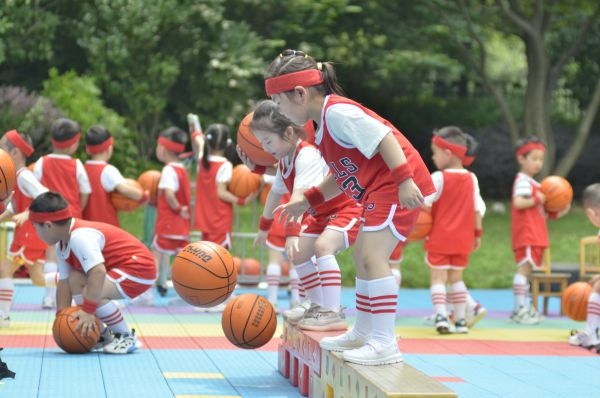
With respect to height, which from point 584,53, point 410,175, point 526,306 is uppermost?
point 584,53

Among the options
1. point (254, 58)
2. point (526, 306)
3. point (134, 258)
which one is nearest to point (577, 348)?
point (526, 306)

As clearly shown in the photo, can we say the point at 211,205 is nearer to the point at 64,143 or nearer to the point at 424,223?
the point at 64,143

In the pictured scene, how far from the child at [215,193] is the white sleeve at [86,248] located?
13.5 feet

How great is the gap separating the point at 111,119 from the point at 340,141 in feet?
47.3

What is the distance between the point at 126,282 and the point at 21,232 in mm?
2785

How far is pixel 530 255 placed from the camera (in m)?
12.1

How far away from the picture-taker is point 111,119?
20375 mm

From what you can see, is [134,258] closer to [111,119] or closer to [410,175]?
[410,175]

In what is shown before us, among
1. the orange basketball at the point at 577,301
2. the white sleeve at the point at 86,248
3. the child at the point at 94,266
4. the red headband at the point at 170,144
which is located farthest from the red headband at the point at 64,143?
the orange basketball at the point at 577,301

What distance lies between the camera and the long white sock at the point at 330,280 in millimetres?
7637

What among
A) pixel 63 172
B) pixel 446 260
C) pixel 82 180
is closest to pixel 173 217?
pixel 82 180

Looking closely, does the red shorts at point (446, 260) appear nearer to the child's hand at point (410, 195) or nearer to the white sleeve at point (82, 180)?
the white sleeve at point (82, 180)

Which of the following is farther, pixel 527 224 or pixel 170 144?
pixel 170 144

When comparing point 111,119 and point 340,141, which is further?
point 111,119
